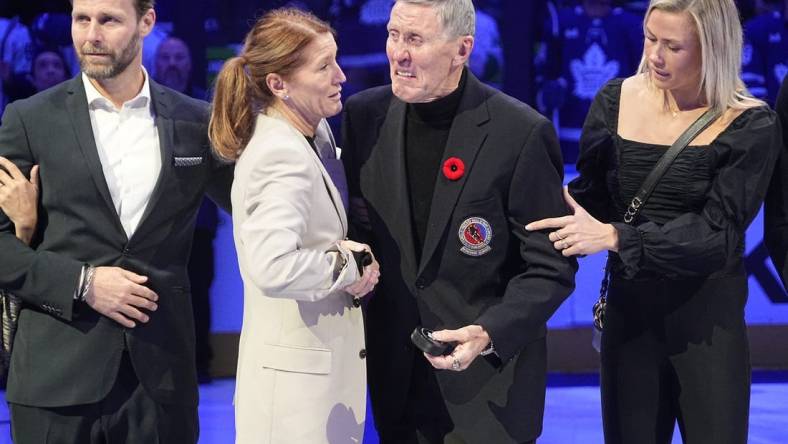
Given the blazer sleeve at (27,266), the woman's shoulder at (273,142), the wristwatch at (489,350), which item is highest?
the woman's shoulder at (273,142)

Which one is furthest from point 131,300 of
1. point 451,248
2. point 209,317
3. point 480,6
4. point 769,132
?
point 480,6

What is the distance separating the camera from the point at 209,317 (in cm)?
666

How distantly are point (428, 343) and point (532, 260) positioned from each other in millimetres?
393

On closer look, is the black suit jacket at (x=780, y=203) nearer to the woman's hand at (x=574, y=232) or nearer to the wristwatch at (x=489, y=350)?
the woman's hand at (x=574, y=232)

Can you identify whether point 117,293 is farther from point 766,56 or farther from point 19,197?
point 766,56

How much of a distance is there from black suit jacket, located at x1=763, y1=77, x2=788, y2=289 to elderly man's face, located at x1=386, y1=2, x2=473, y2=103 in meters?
1.10

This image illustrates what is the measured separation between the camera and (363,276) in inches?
116

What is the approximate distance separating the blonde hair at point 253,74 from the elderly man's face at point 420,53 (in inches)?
8.6

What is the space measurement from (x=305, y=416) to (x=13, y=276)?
3.12 ft

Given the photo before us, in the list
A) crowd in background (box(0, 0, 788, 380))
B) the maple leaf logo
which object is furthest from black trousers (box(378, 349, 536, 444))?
the maple leaf logo

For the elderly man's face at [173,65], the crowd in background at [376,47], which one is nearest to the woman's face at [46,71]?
the crowd in background at [376,47]

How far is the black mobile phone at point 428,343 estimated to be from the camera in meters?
2.83

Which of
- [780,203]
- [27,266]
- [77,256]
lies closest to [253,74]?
[77,256]

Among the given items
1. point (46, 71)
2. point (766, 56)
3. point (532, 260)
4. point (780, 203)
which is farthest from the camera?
point (766, 56)
